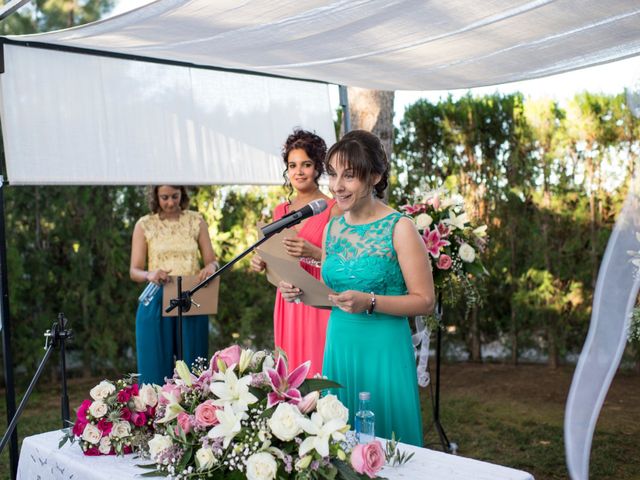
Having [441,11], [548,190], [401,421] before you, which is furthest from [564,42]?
[548,190]

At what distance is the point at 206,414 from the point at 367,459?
43 centimetres

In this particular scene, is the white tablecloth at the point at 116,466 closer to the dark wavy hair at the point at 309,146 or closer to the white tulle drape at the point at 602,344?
the white tulle drape at the point at 602,344

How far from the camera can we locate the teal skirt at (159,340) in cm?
458

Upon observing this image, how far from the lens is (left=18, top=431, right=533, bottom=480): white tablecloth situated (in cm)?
A: 200

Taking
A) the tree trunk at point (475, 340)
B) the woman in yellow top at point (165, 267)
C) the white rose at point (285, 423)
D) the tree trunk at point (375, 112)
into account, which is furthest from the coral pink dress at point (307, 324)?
the tree trunk at point (475, 340)

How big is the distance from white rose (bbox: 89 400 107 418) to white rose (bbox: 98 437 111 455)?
0.24 ft

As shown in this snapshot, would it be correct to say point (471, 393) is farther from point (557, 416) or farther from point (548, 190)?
point (548, 190)

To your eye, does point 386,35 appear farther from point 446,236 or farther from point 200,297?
point 200,297

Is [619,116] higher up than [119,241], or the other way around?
[619,116]

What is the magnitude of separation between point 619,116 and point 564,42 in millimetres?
3850

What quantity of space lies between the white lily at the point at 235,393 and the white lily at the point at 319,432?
167 mm

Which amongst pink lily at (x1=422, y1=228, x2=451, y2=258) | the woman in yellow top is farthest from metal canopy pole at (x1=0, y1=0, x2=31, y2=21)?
pink lily at (x1=422, y1=228, x2=451, y2=258)

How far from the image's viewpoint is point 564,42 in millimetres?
3262

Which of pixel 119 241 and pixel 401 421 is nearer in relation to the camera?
pixel 401 421
